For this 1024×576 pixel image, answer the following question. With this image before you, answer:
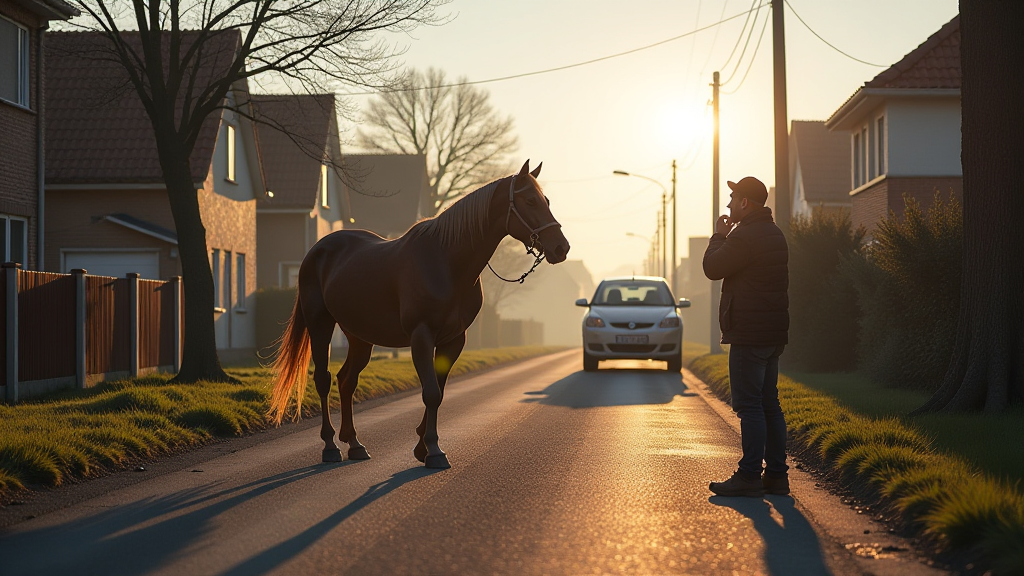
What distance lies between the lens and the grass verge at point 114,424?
8086 millimetres

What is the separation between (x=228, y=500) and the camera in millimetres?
7250

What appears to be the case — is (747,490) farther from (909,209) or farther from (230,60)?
(230,60)

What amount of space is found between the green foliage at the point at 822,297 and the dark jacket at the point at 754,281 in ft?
39.6

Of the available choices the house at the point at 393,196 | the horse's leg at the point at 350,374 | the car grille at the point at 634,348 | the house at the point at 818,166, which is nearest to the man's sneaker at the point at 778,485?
the horse's leg at the point at 350,374

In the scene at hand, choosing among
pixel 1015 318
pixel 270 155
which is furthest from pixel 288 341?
pixel 270 155

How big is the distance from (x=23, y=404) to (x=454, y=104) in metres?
48.6

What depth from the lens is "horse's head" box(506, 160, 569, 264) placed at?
8359 mm

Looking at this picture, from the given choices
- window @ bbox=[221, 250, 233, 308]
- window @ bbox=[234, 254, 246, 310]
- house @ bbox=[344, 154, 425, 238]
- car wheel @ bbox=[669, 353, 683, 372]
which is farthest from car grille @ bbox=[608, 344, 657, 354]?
house @ bbox=[344, 154, 425, 238]

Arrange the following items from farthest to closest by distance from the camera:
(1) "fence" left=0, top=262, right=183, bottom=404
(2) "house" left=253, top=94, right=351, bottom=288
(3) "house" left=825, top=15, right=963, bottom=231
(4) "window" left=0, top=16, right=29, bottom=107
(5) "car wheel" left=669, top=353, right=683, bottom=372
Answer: (2) "house" left=253, top=94, right=351, bottom=288
(3) "house" left=825, top=15, right=963, bottom=231
(5) "car wheel" left=669, top=353, right=683, bottom=372
(4) "window" left=0, top=16, right=29, bottom=107
(1) "fence" left=0, top=262, right=183, bottom=404

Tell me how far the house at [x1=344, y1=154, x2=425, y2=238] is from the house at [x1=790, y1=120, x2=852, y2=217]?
692 inches

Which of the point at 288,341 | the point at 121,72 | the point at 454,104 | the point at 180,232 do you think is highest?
the point at 454,104

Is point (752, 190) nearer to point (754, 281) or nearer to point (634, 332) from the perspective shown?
point (754, 281)

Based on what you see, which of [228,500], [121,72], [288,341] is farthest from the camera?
[121,72]

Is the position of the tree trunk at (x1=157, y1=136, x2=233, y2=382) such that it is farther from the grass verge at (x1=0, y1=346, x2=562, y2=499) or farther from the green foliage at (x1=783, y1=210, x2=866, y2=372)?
the green foliage at (x1=783, y1=210, x2=866, y2=372)
